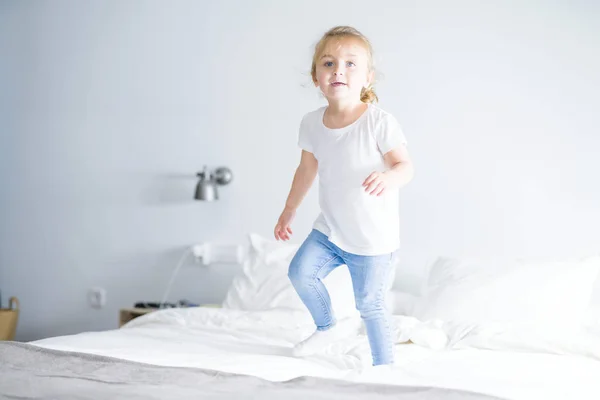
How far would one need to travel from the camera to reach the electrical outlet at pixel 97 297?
13.3 feet

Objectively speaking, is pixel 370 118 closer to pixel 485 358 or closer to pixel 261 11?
pixel 485 358

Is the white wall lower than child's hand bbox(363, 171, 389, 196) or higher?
higher

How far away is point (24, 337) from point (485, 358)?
2905 mm

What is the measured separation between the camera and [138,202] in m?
3.94

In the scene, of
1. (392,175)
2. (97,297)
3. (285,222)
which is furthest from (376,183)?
(97,297)

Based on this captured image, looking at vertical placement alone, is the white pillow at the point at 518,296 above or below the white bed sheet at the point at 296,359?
above

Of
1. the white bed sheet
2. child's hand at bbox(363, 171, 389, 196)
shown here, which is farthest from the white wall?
child's hand at bbox(363, 171, 389, 196)

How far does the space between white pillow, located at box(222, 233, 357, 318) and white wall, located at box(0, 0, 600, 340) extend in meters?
0.32

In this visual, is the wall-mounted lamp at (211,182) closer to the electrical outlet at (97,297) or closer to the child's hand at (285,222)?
the electrical outlet at (97,297)

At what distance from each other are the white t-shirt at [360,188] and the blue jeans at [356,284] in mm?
38

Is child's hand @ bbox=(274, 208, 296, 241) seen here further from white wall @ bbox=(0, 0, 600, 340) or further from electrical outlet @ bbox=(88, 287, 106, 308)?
electrical outlet @ bbox=(88, 287, 106, 308)

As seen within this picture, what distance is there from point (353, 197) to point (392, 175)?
0.16 meters

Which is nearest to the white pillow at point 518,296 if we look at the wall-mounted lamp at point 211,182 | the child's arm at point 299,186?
the child's arm at point 299,186

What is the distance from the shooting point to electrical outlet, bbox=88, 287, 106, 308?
160 inches
